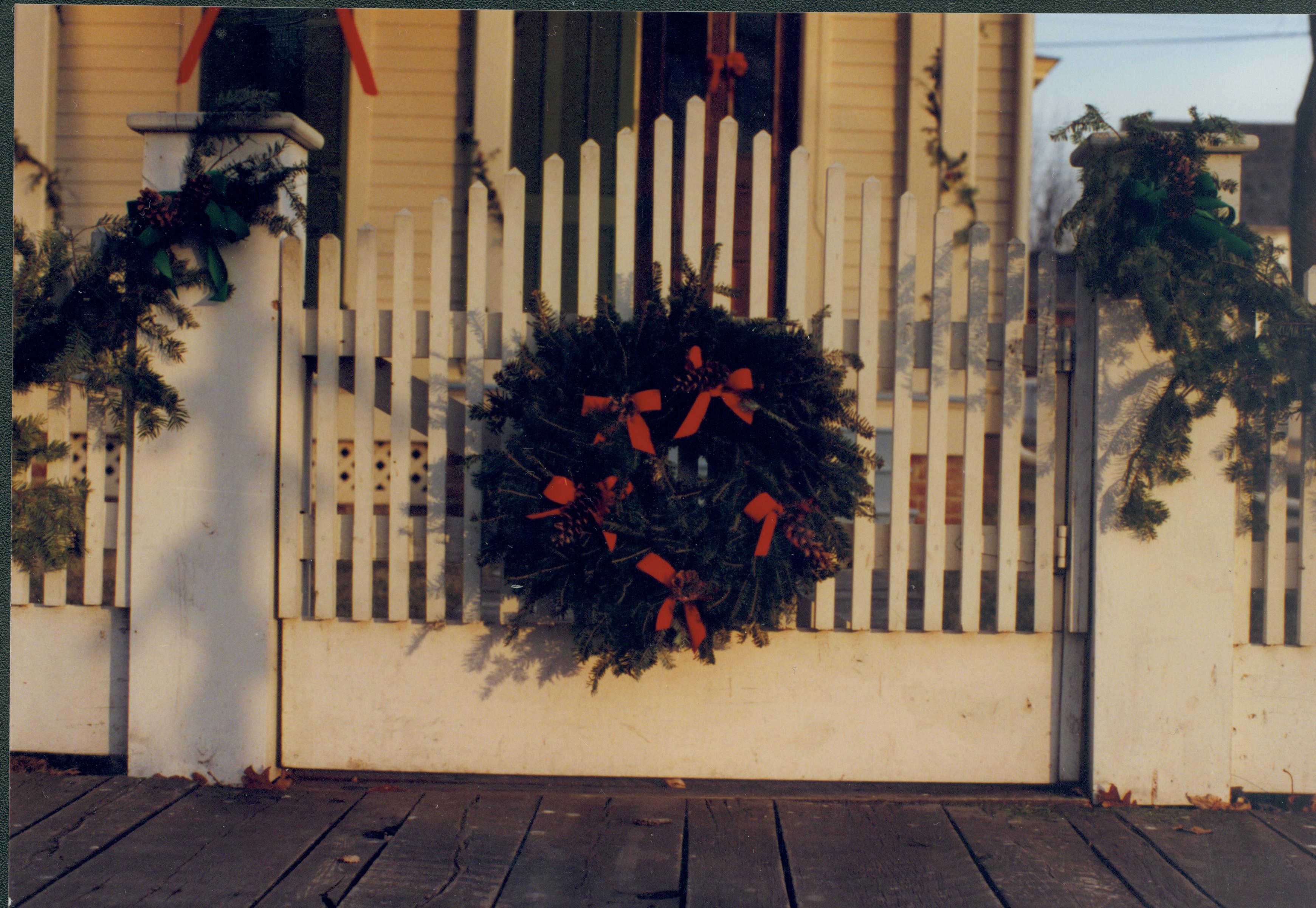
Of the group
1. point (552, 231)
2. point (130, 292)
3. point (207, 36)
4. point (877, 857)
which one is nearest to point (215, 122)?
point (130, 292)

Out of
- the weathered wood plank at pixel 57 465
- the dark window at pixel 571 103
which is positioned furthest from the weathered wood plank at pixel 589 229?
the dark window at pixel 571 103

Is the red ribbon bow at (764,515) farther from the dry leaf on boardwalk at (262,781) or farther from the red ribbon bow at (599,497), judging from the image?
the dry leaf on boardwalk at (262,781)

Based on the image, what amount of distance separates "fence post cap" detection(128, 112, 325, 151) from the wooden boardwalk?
218 centimetres

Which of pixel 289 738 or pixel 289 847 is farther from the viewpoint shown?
pixel 289 738

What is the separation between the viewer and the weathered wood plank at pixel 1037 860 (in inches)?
93.6

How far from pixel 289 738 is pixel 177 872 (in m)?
0.66

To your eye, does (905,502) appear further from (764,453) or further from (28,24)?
(28,24)

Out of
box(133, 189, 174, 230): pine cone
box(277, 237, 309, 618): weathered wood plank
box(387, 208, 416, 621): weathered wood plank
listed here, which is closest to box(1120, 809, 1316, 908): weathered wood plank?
box(387, 208, 416, 621): weathered wood plank

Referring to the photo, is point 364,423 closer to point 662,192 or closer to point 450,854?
point 662,192

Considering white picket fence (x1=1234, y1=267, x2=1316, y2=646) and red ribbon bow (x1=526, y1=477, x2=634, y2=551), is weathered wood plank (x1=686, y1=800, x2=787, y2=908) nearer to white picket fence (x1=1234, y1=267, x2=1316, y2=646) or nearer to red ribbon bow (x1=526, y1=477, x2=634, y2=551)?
red ribbon bow (x1=526, y1=477, x2=634, y2=551)

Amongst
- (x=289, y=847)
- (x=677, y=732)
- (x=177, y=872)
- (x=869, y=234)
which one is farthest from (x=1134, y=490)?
(x=177, y=872)

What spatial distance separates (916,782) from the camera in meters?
3.04

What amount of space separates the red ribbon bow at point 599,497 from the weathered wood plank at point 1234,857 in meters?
1.85

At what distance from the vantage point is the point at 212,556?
302 cm
